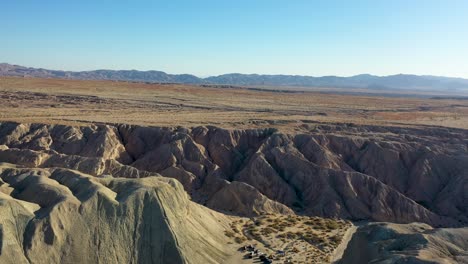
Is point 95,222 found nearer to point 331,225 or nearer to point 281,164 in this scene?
point 331,225

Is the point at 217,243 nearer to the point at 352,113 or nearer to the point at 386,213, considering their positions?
the point at 386,213

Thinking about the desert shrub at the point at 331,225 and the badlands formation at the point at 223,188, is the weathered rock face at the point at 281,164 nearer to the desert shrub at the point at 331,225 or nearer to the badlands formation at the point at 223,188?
the badlands formation at the point at 223,188

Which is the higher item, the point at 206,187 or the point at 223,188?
the point at 223,188

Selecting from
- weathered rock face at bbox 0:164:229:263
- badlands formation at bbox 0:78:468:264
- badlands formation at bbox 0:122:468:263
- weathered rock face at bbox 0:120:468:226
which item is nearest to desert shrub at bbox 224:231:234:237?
badlands formation at bbox 0:78:468:264

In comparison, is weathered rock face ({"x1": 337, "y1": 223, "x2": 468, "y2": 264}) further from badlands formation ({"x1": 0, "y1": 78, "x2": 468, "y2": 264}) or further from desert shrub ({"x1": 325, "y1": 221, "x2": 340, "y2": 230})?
desert shrub ({"x1": 325, "y1": 221, "x2": 340, "y2": 230})

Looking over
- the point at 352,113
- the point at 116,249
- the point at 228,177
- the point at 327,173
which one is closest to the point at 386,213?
the point at 327,173

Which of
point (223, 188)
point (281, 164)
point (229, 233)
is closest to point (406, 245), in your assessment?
point (229, 233)

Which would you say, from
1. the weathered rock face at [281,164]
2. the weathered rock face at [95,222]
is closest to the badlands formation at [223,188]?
the weathered rock face at [95,222]
